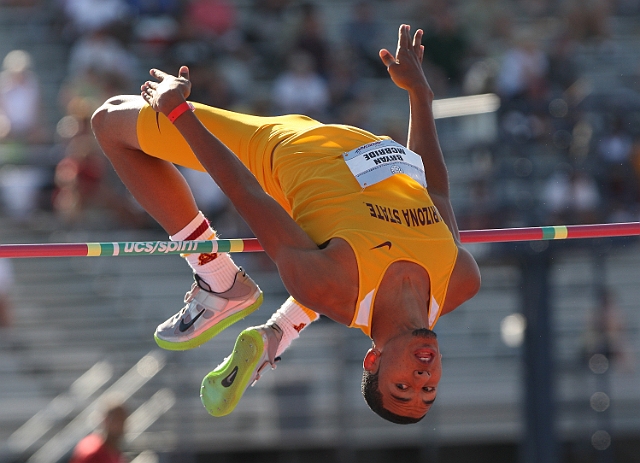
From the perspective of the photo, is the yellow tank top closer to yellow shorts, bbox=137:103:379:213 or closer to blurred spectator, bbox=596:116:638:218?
yellow shorts, bbox=137:103:379:213

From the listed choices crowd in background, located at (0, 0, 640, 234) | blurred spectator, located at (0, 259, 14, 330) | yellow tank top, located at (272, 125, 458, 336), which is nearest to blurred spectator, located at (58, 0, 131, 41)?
A: crowd in background, located at (0, 0, 640, 234)

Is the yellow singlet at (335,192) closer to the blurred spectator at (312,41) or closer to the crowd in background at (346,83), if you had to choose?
the crowd in background at (346,83)

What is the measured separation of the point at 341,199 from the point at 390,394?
0.84 meters

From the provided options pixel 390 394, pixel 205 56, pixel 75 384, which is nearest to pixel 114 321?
pixel 75 384

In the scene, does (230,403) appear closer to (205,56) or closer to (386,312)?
(386,312)

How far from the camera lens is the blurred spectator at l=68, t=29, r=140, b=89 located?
10.2 metres

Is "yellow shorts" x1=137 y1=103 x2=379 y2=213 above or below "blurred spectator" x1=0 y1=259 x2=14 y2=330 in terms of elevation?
above

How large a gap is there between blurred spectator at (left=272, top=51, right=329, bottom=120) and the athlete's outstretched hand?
16.1 feet

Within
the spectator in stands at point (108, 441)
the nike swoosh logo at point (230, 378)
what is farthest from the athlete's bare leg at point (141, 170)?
the spectator in stands at point (108, 441)

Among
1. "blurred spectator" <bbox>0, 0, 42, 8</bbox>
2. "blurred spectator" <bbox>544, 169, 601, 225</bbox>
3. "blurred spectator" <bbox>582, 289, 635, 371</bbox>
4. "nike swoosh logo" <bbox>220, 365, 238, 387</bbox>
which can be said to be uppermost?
"nike swoosh logo" <bbox>220, 365, 238, 387</bbox>

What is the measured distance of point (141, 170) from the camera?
17.0 feet

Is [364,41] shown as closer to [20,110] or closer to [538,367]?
[20,110]

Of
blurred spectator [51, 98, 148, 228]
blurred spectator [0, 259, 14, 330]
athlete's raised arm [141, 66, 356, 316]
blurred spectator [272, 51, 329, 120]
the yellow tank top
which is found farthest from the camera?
blurred spectator [272, 51, 329, 120]

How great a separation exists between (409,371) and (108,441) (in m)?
3.84
